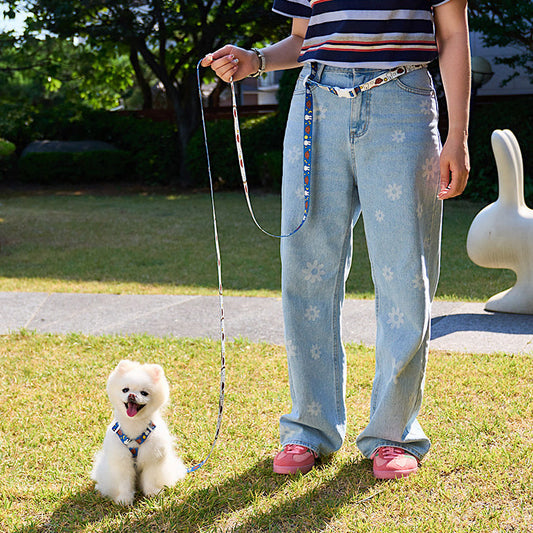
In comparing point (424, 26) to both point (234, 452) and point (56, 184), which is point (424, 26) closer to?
point (234, 452)

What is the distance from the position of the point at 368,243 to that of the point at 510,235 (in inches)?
101

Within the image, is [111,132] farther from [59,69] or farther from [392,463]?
[392,463]

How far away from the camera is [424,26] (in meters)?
2.04

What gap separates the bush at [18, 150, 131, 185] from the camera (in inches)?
560

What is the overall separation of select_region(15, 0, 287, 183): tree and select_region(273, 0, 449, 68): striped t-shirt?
11567mm

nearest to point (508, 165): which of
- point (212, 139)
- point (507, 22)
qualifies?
point (507, 22)

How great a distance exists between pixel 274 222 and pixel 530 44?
440 centimetres

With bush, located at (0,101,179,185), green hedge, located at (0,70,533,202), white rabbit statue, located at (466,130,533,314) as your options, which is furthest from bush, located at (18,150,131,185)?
white rabbit statue, located at (466,130,533,314)

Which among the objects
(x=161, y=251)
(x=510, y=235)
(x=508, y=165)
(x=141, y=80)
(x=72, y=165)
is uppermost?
(x=141, y=80)

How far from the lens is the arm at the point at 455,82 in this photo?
204cm

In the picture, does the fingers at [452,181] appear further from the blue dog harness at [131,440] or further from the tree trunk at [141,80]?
the tree trunk at [141,80]

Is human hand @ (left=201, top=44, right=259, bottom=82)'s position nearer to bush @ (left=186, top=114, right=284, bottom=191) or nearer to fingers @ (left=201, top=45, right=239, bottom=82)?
fingers @ (left=201, top=45, right=239, bottom=82)

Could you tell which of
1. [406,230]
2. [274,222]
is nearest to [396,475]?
[406,230]

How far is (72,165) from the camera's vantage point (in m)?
14.3
